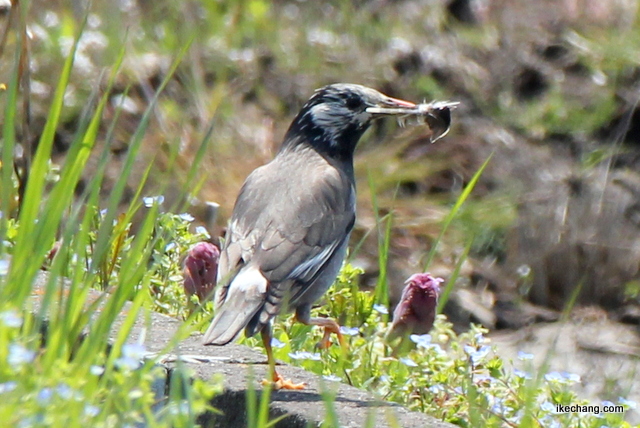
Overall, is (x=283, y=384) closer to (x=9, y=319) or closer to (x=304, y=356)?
(x=304, y=356)

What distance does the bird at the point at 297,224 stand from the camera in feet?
13.1

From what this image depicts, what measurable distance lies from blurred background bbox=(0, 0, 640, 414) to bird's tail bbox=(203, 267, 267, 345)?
2444 mm

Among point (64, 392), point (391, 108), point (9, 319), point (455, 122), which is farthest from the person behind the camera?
point (455, 122)

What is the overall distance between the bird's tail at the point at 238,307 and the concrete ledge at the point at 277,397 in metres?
0.08

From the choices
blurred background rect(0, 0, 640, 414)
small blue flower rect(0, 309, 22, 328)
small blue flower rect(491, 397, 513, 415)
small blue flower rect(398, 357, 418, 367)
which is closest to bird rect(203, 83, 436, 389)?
small blue flower rect(398, 357, 418, 367)

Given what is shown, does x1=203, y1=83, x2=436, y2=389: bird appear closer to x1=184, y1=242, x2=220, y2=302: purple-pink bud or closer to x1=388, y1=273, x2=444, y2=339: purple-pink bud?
x1=184, y1=242, x2=220, y2=302: purple-pink bud

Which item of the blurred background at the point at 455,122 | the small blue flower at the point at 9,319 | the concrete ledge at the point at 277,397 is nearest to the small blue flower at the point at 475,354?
the concrete ledge at the point at 277,397

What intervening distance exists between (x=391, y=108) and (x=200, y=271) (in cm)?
119

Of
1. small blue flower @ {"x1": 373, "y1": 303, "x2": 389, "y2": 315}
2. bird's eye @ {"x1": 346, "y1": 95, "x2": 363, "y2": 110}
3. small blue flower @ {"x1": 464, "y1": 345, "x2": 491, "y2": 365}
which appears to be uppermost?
bird's eye @ {"x1": 346, "y1": 95, "x2": 363, "y2": 110}

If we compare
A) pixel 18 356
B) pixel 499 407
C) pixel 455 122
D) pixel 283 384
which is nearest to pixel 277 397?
pixel 283 384

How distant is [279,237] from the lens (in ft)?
14.6

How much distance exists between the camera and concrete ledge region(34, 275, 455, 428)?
3.42 meters

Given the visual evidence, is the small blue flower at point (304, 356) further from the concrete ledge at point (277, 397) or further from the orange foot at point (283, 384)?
the orange foot at point (283, 384)

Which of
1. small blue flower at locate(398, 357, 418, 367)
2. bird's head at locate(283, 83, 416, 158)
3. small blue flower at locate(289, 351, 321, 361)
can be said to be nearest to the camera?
small blue flower at locate(398, 357, 418, 367)
